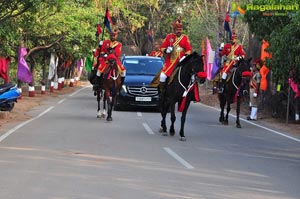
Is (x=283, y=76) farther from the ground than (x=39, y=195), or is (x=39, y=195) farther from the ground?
(x=283, y=76)

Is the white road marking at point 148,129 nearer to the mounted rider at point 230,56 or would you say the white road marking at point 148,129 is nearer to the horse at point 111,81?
the horse at point 111,81

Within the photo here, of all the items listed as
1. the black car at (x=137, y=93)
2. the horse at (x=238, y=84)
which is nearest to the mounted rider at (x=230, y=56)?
the horse at (x=238, y=84)

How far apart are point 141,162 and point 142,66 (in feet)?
42.6

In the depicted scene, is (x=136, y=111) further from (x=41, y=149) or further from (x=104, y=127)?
(x=41, y=149)

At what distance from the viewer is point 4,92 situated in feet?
59.7

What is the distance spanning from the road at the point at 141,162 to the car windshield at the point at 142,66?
5.96 meters

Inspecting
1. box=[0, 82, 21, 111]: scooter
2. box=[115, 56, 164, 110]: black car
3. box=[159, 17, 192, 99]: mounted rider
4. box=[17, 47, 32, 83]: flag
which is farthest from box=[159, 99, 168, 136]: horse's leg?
box=[17, 47, 32, 83]: flag

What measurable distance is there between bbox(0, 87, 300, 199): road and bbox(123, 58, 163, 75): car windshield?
596 cm

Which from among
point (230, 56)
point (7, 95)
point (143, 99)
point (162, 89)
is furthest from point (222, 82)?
point (7, 95)

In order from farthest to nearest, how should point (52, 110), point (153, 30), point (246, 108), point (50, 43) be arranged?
point (153, 30), point (50, 43), point (246, 108), point (52, 110)

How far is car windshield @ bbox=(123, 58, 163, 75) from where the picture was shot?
888 inches

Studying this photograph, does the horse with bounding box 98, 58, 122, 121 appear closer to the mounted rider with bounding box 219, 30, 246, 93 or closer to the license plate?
the license plate

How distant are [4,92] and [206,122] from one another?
654 centimetres

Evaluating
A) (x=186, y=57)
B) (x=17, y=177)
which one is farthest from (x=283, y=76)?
(x=17, y=177)
